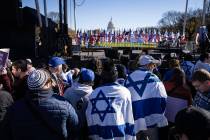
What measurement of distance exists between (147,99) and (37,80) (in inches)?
83.9

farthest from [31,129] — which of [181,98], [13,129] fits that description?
[181,98]

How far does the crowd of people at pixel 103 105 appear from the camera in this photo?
138 inches

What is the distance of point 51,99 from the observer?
3.57 metres

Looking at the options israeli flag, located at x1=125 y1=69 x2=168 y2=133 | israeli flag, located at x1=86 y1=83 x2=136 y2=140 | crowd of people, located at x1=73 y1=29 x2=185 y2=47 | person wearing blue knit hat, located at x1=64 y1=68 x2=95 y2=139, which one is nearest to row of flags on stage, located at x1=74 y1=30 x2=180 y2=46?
crowd of people, located at x1=73 y1=29 x2=185 y2=47

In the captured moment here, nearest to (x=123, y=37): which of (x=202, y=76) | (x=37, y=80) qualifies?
(x=202, y=76)

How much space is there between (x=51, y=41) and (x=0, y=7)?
3197mm

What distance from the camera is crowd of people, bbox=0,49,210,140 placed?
3.50 metres

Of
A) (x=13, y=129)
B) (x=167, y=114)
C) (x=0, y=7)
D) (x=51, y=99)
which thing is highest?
(x=0, y=7)

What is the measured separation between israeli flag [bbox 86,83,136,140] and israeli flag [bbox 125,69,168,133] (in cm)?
73

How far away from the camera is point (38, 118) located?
138 inches

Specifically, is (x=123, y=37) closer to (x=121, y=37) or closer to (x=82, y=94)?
(x=121, y=37)

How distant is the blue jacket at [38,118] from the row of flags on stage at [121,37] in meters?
27.8

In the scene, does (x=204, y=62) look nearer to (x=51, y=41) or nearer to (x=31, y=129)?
(x=31, y=129)

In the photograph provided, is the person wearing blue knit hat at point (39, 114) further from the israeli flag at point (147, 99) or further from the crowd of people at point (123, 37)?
the crowd of people at point (123, 37)
